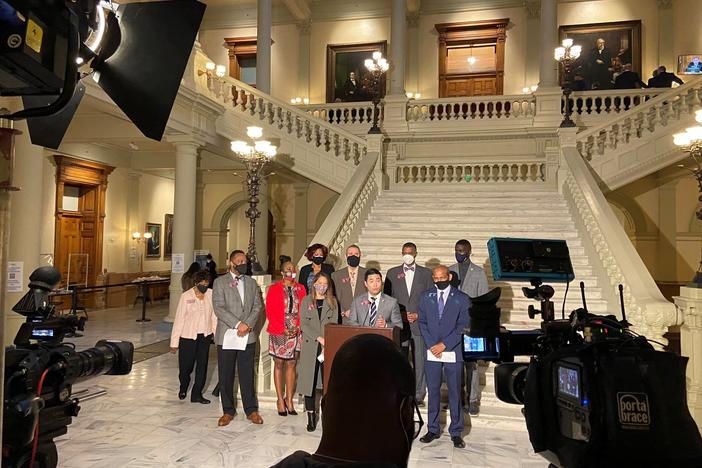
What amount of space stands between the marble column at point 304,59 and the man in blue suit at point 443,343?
14416 millimetres

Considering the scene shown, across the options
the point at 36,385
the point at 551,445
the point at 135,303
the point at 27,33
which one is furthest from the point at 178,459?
the point at 135,303

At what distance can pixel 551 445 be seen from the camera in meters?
1.63

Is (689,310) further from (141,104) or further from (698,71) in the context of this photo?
(698,71)

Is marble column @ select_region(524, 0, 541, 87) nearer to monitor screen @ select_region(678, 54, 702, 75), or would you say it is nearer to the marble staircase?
monitor screen @ select_region(678, 54, 702, 75)

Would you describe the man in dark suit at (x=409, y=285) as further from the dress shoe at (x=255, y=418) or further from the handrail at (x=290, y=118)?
the handrail at (x=290, y=118)

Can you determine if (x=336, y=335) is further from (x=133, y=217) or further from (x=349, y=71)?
(x=349, y=71)

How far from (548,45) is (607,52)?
371 cm

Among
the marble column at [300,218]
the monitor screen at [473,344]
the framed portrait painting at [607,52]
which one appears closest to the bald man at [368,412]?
the monitor screen at [473,344]

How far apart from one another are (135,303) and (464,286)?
12.3 metres

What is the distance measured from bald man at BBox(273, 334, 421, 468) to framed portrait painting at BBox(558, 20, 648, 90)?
16713mm

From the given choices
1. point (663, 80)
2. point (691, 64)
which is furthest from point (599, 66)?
point (663, 80)

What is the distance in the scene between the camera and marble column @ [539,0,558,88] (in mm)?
13297

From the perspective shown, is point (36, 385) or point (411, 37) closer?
point (36, 385)

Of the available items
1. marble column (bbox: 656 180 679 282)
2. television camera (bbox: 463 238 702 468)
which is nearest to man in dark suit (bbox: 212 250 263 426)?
television camera (bbox: 463 238 702 468)
